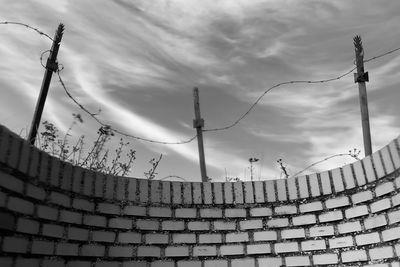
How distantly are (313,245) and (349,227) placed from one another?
301 mm

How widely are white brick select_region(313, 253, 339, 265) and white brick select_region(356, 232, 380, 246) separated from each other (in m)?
0.21

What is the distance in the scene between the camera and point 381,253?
2.76m

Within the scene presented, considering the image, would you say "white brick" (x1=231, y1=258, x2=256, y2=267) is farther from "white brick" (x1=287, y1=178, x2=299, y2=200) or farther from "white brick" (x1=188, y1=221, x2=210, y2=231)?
"white brick" (x1=287, y1=178, x2=299, y2=200)

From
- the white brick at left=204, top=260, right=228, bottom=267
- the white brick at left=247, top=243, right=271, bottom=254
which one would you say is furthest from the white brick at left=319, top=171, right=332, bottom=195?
the white brick at left=204, top=260, right=228, bottom=267

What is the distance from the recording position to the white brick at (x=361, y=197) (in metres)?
2.93

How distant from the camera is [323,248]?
10.0 ft

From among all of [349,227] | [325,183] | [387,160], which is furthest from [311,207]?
[387,160]

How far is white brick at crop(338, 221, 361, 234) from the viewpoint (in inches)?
116

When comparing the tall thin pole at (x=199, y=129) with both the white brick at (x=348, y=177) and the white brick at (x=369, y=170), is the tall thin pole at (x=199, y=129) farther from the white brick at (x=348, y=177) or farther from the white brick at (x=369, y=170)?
the white brick at (x=369, y=170)

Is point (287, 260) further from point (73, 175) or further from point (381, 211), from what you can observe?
point (73, 175)

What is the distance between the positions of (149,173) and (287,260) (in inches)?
149

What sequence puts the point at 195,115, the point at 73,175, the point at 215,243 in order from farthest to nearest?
1. the point at 195,115
2. the point at 215,243
3. the point at 73,175

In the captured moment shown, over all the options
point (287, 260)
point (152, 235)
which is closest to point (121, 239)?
point (152, 235)

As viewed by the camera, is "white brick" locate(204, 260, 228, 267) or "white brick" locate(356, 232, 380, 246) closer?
"white brick" locate(356, 232, 380, 246)
